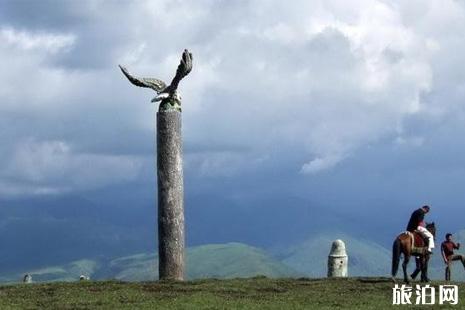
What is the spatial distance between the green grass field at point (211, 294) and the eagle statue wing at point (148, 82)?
7679 mm

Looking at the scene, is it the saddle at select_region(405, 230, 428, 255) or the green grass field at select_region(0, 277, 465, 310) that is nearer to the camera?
the green grass field at select_region(0, 277, 465, 310)

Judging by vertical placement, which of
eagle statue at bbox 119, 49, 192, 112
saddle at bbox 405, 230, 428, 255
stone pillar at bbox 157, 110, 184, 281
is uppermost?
eagle statue at bbox 119, 49, 192, 112

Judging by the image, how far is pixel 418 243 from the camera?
3275 centimetres

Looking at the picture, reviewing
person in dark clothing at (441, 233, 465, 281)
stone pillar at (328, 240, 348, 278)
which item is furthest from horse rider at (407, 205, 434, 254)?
stone pillar at (328, 240, 348, 278)

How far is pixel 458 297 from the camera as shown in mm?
28203

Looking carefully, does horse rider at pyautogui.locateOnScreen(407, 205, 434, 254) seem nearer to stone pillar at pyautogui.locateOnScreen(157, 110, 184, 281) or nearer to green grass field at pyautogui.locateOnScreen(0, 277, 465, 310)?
green grass field at pyautogui.locateOnScreen(0, 277, 465, 310)

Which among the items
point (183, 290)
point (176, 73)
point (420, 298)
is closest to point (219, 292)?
point (183, 290)

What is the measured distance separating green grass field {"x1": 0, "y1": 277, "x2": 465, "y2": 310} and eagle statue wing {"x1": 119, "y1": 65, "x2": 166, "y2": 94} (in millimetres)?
7679

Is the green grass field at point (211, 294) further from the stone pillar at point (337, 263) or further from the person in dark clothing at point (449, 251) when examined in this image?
the stone pillar at point (337, 263)

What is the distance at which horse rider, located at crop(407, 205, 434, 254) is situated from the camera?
32.8 meters

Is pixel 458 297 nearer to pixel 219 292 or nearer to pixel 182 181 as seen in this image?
pixel 219 292

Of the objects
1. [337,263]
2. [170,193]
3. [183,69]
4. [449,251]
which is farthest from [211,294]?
[337,263]

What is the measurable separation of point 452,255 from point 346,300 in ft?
31.1

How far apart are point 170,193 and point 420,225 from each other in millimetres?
9229
